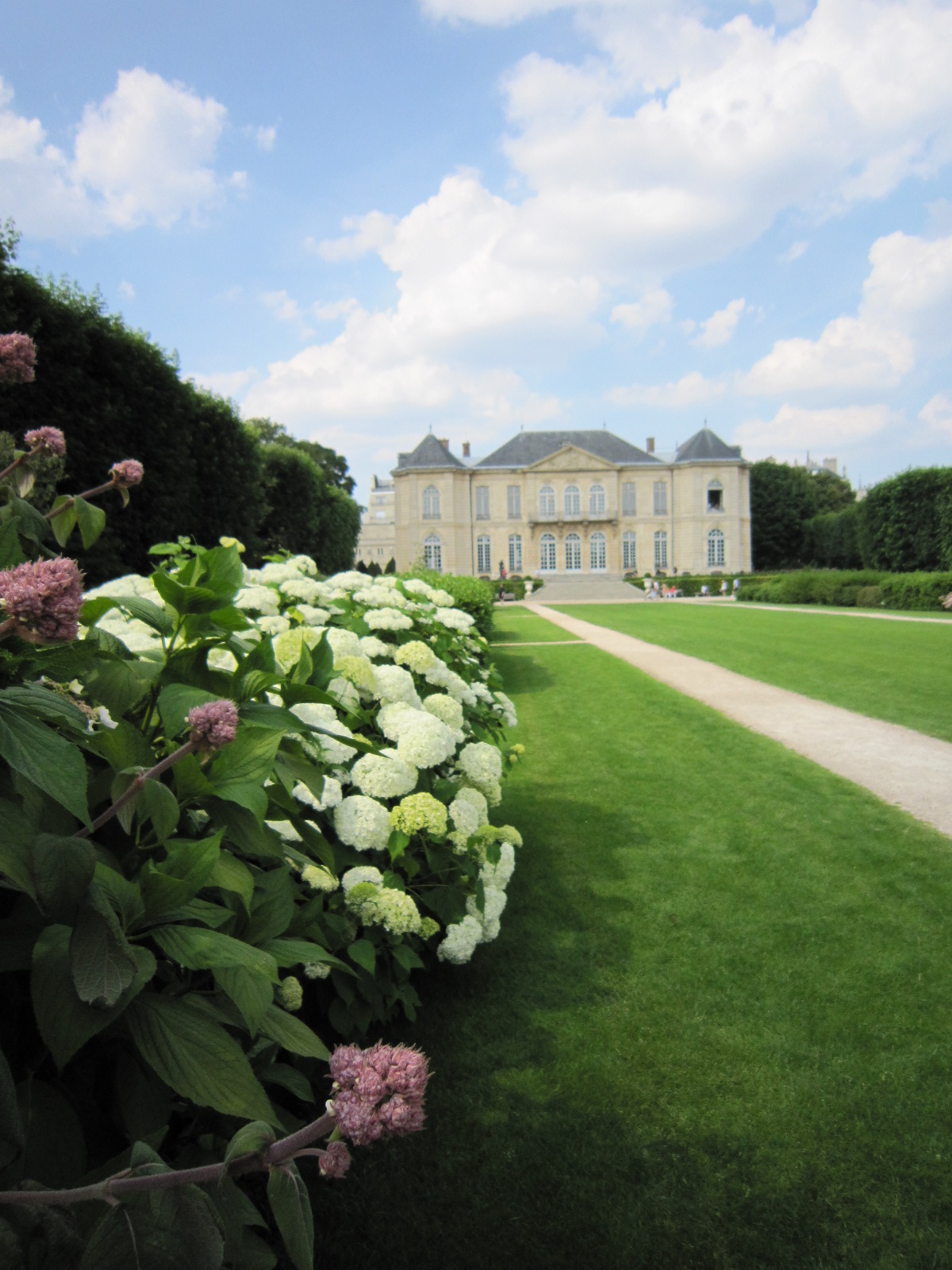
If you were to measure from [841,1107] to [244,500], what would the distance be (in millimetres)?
13639

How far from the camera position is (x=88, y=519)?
148cm

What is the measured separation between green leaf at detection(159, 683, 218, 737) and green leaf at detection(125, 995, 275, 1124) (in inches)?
17.1

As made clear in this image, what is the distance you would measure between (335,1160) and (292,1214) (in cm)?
14

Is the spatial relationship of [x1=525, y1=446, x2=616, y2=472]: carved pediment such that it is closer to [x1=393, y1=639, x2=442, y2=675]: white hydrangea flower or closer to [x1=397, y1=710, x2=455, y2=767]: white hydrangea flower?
[x1=393, y1=639, x2=442, y2=675]: white hydrangea flower

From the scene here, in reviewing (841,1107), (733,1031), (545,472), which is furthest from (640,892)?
(545,472)

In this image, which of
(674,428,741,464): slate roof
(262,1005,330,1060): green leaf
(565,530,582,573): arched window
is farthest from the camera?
(565,530,582,573): arched window

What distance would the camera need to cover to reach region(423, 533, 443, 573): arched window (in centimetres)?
6009

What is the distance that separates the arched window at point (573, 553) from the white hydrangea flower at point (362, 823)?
5949 centimetres

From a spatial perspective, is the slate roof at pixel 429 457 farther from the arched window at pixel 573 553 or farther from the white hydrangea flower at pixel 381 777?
the white hydrangea flower at pixel 381 777

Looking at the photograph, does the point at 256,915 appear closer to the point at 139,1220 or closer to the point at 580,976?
the point at 139,1220

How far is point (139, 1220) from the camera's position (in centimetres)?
78

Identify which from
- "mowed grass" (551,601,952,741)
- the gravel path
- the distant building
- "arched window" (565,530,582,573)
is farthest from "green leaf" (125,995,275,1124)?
the distant building

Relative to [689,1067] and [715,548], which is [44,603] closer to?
[689,1067]

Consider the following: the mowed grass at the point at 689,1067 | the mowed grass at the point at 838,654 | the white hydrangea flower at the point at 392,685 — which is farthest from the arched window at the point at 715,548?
the white hydrangea flower at the point at 392,685
